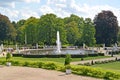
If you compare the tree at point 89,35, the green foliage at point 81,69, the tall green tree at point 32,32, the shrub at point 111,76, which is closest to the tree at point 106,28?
the tree at point 89,35

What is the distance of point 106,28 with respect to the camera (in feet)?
285

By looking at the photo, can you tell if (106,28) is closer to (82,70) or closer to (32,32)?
(32,32)

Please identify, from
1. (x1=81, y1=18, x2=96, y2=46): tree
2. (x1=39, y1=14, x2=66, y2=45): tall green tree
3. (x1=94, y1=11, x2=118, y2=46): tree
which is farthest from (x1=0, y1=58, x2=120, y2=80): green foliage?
(x1=94, y1=11, x2=118, y2=46): tree

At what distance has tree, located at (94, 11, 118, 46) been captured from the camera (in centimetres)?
8656

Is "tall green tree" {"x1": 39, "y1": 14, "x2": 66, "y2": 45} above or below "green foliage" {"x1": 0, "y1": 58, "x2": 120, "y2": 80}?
above

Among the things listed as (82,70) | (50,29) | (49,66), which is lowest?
(82,70)

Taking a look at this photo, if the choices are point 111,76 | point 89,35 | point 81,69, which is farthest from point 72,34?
point 111,76

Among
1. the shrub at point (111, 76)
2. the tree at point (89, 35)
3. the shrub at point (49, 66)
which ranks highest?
the tree at point (89, 35)

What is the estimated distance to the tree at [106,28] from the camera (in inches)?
3408

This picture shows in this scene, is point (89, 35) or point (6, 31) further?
point (6, 31)

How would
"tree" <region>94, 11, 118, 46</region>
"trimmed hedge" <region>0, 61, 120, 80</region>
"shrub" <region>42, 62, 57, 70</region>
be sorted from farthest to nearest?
1. "tree" <region>94, 11, 118, 46</region>
2. "shrub" <region>42, 62, 57, 70</region>
3. "trimmed hedge" <region>0, 61, 120, 80</region>

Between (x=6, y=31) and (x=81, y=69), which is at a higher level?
(x=6, y=31)

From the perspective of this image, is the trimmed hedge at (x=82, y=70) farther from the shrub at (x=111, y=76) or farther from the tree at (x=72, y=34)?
the tree at (x=72, y=34)

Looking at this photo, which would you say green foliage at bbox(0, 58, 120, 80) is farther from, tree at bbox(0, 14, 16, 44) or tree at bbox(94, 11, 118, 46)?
tree at bbox(0, 14, 16, 44)
